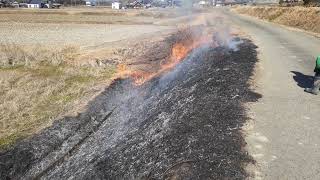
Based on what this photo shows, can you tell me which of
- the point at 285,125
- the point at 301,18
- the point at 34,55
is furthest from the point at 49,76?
the point at 301,18

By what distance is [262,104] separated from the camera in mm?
12742

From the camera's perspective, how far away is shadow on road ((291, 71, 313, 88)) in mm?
15180

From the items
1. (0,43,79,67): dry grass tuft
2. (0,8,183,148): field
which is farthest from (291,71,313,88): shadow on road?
(0,43,79,67): dry grass tuft

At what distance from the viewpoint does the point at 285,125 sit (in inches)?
429

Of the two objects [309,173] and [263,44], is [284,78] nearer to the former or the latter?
[309,173]

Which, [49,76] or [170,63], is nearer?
[49,76]

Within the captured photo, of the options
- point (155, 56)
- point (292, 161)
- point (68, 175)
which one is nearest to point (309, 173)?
point (292, 161)

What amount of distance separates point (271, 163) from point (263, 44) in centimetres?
1978

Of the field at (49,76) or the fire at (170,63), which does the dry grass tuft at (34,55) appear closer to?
the field at (49,76)

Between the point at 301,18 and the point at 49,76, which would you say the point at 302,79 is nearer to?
the point at 49,76

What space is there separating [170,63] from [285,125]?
16.1 meters

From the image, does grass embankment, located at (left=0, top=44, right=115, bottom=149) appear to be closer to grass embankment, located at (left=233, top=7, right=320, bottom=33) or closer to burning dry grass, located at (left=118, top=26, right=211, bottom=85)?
burning dry grass, located at (left=118, top=26, right=211, bottom=85)

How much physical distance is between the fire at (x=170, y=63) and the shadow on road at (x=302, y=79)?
905 cm

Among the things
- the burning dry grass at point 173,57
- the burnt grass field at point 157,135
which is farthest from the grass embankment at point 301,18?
the burnt grass field at point 157,135
